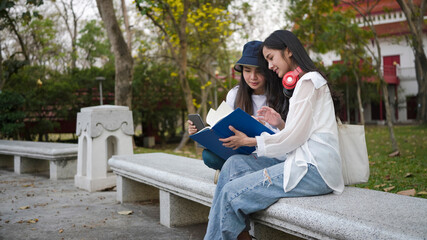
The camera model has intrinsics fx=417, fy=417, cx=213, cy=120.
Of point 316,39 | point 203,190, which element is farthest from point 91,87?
point 203,190

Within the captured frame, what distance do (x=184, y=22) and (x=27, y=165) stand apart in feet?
18.8

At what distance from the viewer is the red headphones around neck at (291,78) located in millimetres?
2635

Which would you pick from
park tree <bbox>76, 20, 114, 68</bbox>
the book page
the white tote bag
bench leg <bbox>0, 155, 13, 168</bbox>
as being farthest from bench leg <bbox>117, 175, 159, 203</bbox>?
park tree <bbox>76, 20, 114, 68</bbox>

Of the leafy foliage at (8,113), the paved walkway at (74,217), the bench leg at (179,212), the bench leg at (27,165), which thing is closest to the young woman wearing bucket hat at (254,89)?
the bench leg at (179,212)

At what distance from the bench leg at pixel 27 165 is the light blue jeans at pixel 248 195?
6869 mm

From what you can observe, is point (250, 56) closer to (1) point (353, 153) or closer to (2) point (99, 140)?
(1) point (353, 153)

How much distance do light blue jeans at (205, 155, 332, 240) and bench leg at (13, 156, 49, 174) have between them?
6.87 m

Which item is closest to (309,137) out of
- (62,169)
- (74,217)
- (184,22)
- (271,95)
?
(271,95)

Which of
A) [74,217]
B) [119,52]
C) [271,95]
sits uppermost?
[119,52]

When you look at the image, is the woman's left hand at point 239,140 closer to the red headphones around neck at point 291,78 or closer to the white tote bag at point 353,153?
the red headphones around neck at point 291,78

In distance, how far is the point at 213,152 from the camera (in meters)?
3.28

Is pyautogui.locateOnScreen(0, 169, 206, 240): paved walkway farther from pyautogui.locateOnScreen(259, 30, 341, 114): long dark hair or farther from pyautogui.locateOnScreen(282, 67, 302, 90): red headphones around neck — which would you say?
pyautogui.locateOnScreen(259, 30, 341, 114): long dark hair

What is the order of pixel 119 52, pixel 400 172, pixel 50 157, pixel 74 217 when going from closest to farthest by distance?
pixel 74 217, pixel 400 172, pixel 50 157, pixel 119 52

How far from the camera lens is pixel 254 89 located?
137 inches
